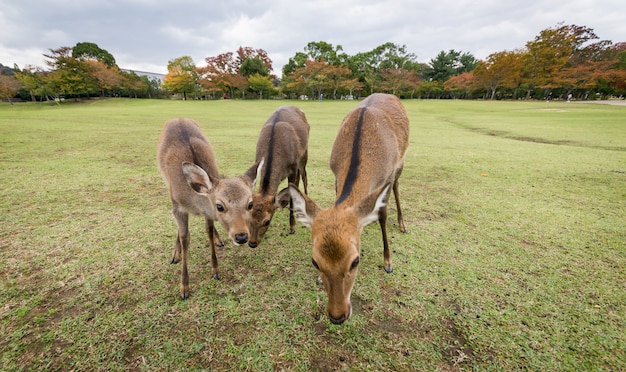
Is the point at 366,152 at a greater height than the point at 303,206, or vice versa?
the point at 366,152

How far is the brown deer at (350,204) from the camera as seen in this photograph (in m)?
2.17

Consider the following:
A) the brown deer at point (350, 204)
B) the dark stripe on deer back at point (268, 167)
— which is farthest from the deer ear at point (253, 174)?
the brown deer at point (350, 204)

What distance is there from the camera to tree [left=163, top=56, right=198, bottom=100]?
60.2m

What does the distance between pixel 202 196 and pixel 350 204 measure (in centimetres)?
207

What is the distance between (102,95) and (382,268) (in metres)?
72.4

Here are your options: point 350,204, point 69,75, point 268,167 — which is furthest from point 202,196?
point 69,75

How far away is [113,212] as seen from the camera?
177 inches

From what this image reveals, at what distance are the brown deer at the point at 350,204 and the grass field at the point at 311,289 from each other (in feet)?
1.88

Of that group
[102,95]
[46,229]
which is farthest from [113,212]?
[102,95]

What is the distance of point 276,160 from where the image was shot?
14.7 ft

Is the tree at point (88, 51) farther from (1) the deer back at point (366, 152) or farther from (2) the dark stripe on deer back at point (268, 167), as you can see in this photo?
(1) the deer back at point (366, 152)

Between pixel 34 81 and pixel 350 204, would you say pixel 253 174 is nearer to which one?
pixel 350 204

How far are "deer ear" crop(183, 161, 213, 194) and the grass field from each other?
3.37ft

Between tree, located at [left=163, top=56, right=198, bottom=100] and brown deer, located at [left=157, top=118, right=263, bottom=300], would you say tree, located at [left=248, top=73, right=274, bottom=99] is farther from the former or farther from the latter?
brown deer, located at [left=157, top=118, right=263, bottom=300]
